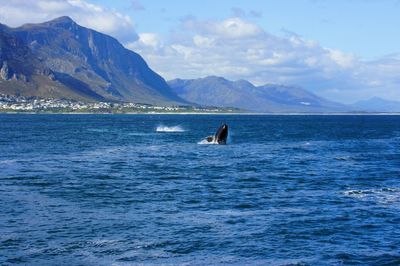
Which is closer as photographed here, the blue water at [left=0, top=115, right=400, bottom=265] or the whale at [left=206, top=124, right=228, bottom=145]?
the blue water at [left=0, top=115, right=400, bottom=265]

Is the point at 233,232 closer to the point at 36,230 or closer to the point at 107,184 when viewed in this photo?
the point at 36,230

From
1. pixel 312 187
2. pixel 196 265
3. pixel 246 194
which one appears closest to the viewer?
pixel 196 265

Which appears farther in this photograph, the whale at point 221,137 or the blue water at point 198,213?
the whale at point 221,137

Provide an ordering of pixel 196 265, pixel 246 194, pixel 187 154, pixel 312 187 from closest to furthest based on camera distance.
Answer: pixel 196 265
pixel 246 194
pixel 312 187
pixel 187 154

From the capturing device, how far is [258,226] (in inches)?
1406

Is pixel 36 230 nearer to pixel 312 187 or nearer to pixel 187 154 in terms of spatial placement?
pixel 312 187

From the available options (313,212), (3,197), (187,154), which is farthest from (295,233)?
(187,154)

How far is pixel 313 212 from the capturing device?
40125mm

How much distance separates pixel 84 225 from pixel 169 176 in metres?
25.6

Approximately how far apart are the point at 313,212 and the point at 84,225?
15.7 meters

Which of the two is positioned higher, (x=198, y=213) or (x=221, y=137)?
(x=221, y=137)

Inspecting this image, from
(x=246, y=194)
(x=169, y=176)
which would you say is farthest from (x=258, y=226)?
(x=169, y=176)

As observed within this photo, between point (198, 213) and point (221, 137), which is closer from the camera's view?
point (198, 213)

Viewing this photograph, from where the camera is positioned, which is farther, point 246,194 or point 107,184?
Result: point 107,184
